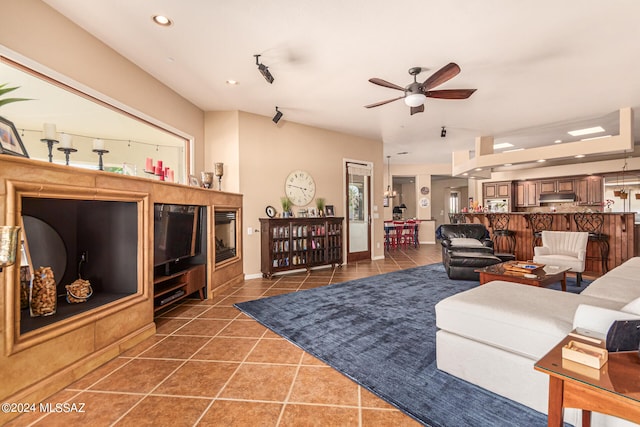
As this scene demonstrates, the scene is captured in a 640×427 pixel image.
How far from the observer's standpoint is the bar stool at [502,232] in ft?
21.2

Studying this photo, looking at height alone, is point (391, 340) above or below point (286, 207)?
below

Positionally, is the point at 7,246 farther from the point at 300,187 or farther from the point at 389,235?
the point at 389,235

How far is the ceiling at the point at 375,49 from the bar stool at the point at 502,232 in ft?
7.83

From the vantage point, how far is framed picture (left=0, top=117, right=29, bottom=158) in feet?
6.04

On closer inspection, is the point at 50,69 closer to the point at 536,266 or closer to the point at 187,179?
the point at 187,179

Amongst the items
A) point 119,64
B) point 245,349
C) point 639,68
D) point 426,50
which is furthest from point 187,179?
point 639,68

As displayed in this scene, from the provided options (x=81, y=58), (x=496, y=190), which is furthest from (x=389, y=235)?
(x=81, y=58)

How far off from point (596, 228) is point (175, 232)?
23.3 feet

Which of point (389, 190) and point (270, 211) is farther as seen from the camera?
point (389, 190)

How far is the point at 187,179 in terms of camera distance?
464cm

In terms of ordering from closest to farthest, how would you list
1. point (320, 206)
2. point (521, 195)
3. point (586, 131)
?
point (320, 206) → point (586, 131) → point (521, 195)

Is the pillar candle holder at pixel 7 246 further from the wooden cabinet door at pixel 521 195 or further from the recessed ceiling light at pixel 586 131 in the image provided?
the wooden cabinet door at pixel 521 195

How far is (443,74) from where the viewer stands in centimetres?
300

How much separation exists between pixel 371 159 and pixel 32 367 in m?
6.46
